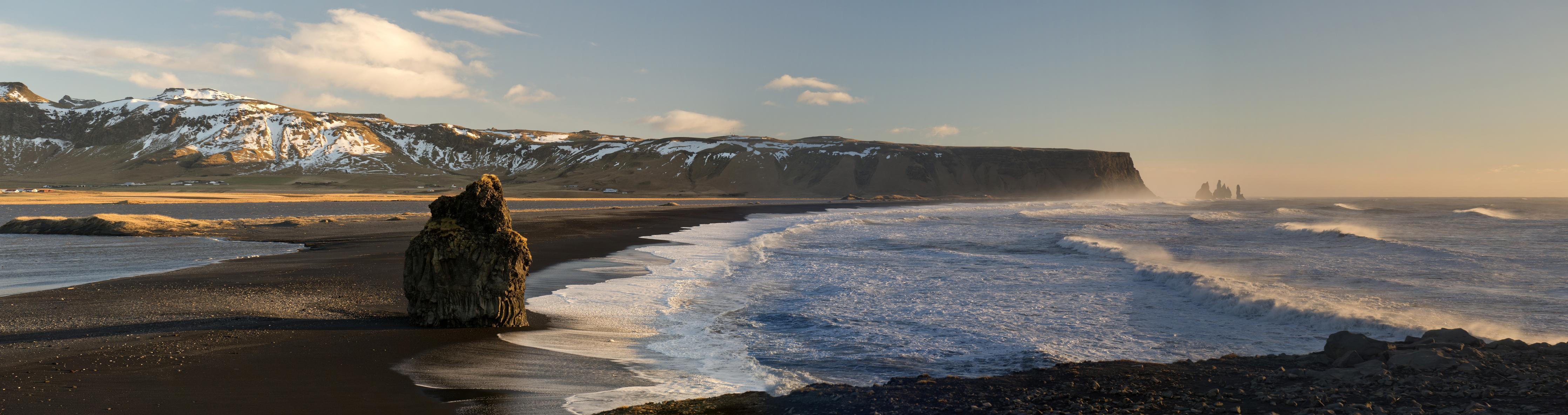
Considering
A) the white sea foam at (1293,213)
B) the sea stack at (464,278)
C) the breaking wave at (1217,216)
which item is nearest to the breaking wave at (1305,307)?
the sea stack at (464,278)

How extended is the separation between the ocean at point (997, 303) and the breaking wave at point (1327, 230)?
8.41 feet

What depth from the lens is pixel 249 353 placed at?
8.98 metres

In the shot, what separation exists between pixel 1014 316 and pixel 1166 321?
8.83 feet

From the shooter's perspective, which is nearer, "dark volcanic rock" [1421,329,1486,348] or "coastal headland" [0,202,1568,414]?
"coastal headland" [0,202,1568,414]

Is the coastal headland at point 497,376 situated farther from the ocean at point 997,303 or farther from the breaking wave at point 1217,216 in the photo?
the breaking wave at point 1217,216

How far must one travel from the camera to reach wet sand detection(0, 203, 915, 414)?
277 inches

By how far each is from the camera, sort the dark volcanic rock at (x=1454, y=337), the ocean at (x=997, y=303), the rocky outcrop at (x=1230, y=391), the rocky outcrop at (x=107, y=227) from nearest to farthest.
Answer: the rocky outcrop at (x=1230, y=391)
the dark volcanic rock at (x=1454, y=337)
the ocean at (x=997, y=303)
the rocky outcrop at (x=107, y=227)

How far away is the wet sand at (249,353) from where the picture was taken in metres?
7.03

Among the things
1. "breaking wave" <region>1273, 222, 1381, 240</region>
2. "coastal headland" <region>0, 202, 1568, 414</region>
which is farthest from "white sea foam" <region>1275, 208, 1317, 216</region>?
"coastal headland" <region>0, 202, 1568, 414</region>

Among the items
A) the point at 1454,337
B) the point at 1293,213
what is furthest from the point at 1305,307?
the point at 1293,213

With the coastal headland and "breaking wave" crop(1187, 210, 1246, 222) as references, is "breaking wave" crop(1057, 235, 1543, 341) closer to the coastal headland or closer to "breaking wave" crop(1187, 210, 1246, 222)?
the coastal headland

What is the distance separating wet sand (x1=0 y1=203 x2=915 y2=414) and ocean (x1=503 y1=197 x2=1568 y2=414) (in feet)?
3.31

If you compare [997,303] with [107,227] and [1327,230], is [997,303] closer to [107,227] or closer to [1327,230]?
[1327,230]

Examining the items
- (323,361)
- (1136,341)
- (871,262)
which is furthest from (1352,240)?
(323,361)
